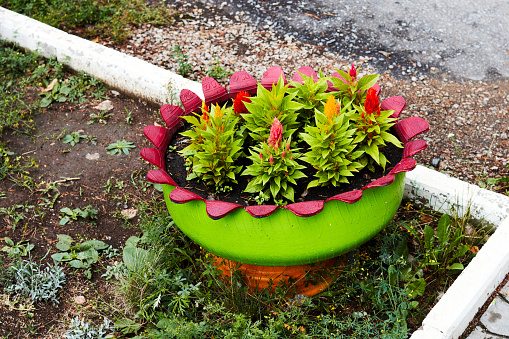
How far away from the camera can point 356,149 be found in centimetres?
269

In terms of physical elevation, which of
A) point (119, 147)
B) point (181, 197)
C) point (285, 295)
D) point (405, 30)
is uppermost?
point (181, 197)

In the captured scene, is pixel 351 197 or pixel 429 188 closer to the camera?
pixel 351 197

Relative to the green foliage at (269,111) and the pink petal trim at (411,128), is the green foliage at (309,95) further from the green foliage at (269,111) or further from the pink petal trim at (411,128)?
the pink petal trim at (411,128)

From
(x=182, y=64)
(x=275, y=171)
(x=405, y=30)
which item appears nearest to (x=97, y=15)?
(x=182, y=64)

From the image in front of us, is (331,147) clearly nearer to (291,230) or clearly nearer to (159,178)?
(291,230)

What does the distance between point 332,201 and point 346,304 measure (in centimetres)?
82

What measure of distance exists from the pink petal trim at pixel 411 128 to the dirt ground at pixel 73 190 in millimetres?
1854

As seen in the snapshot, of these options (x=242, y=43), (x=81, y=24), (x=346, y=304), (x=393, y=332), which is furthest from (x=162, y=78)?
(x=393, y=332)

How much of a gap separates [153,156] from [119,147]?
4.87 ft

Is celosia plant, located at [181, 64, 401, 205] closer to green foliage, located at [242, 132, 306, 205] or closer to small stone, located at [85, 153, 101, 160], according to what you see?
green foliage, located at [242, 132, 306, 205]

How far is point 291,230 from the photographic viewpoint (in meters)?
2.34

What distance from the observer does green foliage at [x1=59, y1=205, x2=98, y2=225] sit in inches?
133

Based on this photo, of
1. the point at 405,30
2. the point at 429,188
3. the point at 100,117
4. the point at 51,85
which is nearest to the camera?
the point at 429,188

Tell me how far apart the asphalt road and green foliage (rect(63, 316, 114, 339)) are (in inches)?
140
